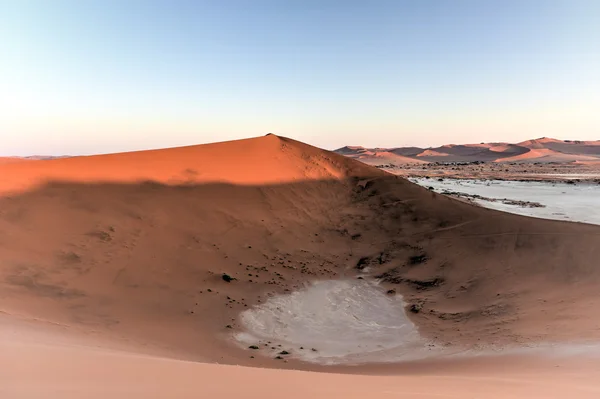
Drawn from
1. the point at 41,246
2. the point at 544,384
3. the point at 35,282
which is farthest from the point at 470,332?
the point at 41,246

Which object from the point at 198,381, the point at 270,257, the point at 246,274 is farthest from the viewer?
the point at 270,257

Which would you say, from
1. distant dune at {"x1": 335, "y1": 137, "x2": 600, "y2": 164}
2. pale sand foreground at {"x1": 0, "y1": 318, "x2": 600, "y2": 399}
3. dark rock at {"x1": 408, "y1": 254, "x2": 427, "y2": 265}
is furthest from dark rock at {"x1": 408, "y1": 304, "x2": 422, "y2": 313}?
distant dune at {"x1": 335, "y1": 137, "x2": 600, "y2": 164}

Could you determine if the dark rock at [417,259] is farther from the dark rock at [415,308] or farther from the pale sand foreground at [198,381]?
the pale sand foreground at [198,381]

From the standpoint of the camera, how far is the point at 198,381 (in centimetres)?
350

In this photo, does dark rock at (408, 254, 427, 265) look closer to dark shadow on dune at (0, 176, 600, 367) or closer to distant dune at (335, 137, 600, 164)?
dark shadow on dune at (0, 176, 600, 367)

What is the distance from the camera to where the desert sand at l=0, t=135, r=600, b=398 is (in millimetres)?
3904

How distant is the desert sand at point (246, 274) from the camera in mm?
3904

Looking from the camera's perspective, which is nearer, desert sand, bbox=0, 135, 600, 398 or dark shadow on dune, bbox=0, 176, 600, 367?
desert sand, bbox=0, 135, 600, 398

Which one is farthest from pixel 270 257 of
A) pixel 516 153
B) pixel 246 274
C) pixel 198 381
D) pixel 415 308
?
pixel 516 153

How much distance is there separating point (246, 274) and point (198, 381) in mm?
7740

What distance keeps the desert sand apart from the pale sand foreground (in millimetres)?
28

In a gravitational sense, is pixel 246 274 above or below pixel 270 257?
below

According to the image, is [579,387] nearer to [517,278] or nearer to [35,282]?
[517,278]

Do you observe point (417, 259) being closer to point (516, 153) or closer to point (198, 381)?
point (198, 381)
